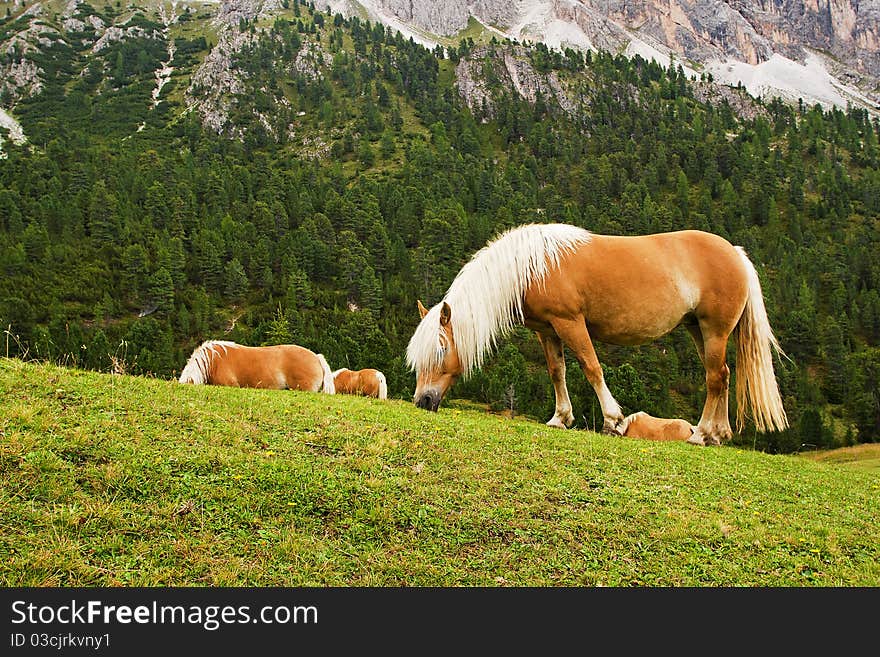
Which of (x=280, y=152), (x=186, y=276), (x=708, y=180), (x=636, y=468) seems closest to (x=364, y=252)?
(x=186, y=276)

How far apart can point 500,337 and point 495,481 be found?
13.0ft

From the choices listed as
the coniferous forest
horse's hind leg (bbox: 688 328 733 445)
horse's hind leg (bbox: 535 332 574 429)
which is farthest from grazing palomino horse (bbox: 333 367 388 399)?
the coniferous forest

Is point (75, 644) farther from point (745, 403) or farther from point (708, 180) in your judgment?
point (708, 180)

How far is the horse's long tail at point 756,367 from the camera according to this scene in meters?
9.57

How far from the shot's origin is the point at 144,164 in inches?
4764

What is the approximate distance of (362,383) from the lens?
2003 centimetres

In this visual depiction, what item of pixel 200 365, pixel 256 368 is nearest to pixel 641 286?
pixel 256 368

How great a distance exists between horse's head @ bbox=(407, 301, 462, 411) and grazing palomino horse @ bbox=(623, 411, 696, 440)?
9580 millimetres

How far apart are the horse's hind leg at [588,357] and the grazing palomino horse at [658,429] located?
8.12 metres

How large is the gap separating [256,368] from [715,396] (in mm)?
9492

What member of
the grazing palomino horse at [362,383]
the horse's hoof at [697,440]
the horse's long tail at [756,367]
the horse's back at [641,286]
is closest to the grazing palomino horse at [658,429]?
the horse's hoof at [697,440]
